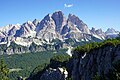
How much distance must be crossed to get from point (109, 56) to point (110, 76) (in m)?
57.4

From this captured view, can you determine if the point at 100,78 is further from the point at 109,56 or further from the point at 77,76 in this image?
the point at 77,76

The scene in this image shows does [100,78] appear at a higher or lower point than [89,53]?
lower

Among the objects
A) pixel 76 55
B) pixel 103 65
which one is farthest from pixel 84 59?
pixel 103 65

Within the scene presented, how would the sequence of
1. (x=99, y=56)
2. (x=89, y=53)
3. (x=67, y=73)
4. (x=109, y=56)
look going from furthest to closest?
1. (x=67, y=73)
2. (x=89, y=53)
3. (x=99, y=56)
4. (x=109, y=56)

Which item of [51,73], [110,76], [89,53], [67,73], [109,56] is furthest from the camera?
[51,73]

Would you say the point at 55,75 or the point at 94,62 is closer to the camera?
the point at 94,62

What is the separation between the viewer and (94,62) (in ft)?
457

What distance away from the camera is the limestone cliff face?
120 metres

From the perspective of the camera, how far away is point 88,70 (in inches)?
5556

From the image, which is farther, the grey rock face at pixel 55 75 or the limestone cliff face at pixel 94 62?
the grey rock face at pixel 55 75

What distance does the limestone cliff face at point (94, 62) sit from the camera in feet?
395

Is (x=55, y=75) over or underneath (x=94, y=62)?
underneath

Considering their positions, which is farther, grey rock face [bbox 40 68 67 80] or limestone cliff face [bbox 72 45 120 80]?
grey rock face [bbox 40 68 67 80]

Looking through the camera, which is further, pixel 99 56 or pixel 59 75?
pixel 59 75
